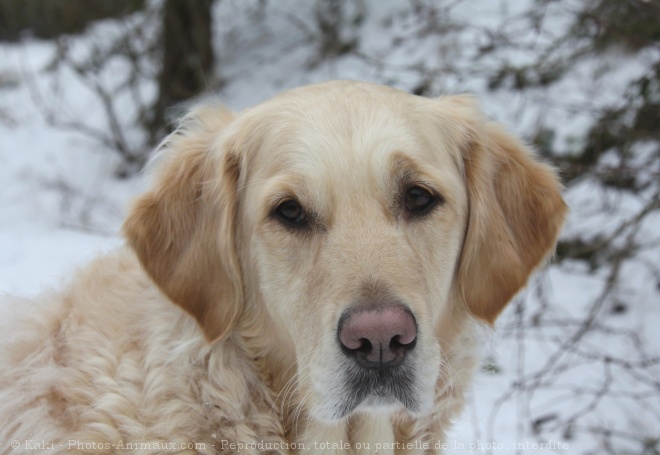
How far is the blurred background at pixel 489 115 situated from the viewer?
495cm

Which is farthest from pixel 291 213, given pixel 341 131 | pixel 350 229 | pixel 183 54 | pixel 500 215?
pixel 183 54

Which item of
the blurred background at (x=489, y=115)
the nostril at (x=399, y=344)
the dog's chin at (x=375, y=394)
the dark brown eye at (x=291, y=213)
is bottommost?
the blurred background at (x=489, y=115)

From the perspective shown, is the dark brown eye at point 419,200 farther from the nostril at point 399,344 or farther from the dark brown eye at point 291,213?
the nostril at point 399,344

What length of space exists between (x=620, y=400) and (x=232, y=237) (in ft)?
11.2

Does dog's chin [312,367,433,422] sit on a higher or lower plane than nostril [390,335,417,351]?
lower

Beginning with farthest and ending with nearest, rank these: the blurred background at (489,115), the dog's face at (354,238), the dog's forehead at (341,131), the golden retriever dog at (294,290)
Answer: the blurred background at (489,115), the dog's forehead at (341,131), the golden retriever dog at (294,290), the dog's face at (354,238)

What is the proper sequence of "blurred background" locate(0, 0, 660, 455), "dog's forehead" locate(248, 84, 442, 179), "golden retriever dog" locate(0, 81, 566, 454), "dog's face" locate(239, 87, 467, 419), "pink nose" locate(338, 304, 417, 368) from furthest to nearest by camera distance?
"blurred background" locate(0, 0, 660, 455), "dog's forehead" locate(248, 84, 442, 179), "golden retriever dog" locate(0, 81, 566, 454), "dog's face" locate(239, 87, 467, 419), "pink nose" locate(338, 304, 417, 368)

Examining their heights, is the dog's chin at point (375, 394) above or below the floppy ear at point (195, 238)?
below

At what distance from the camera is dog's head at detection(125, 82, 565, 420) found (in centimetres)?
245

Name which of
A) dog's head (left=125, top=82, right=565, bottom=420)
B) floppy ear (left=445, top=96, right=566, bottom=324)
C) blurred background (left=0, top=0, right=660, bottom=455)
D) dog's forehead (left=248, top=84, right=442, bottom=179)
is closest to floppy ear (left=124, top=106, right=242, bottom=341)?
dog's head (left=125, top=82, right=565, bottom=420)

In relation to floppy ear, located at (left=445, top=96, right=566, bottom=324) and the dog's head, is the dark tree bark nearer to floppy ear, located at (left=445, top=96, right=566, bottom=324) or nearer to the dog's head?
the dog's head

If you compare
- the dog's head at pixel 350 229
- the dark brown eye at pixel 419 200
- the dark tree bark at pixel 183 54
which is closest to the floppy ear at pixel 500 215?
the dog's head at pixel 350 229

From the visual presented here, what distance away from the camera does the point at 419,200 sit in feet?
9.13

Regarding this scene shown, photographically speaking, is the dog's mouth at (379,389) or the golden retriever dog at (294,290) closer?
the dog's mouth at (379,389)
